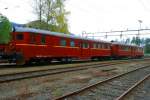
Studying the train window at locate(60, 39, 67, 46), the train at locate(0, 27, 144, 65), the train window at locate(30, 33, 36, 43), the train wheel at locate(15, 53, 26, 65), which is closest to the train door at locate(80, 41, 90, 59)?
the train at locate(0, 27, 144, 65)

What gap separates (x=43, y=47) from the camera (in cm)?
2295

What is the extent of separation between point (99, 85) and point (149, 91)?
2215 mm

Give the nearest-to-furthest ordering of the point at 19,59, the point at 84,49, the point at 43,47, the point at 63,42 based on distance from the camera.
A: the point at 19,59 → the point at 43,47 → the point at 63,42 → the point at 84,49

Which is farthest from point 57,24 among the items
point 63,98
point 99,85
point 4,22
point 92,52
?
point 63,98

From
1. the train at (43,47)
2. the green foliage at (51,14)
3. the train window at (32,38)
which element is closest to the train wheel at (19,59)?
the train at (43,47)

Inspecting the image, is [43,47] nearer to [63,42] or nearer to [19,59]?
[19,59]

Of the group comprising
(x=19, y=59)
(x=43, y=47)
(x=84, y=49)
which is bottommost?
(x=19, y=59)

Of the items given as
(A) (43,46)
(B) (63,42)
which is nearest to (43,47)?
(A) (43,46)

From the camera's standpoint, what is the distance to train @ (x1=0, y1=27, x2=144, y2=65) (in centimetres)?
2119

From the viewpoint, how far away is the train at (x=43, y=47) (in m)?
21.2

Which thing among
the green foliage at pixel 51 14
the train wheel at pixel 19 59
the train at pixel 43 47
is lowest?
the train wheel at pixel 19 59

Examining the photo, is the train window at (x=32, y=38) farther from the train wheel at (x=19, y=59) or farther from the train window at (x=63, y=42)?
the train window at (x=63, y=42)

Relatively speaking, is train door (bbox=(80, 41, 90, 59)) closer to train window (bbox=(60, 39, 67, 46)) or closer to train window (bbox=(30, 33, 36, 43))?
train window (bbox=(60, 39, 67, 46))

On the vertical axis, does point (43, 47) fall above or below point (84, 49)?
above
